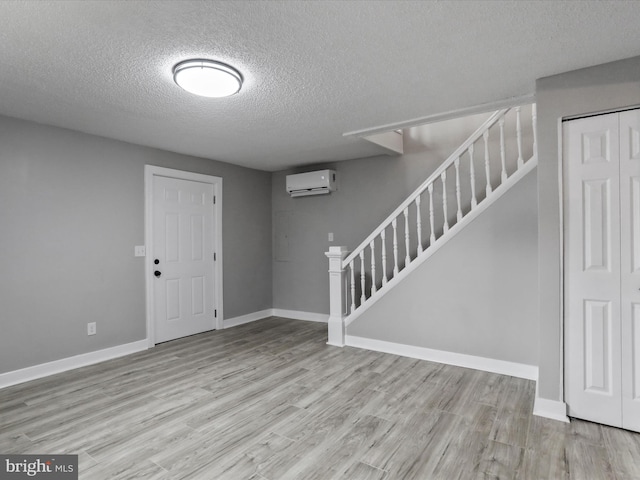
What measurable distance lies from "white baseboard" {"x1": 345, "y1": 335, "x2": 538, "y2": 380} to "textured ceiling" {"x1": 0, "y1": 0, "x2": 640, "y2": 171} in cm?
231

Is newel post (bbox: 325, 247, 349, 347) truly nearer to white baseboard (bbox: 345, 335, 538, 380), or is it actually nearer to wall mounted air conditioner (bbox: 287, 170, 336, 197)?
white baseboard (bbox: 345, 335, 538, 380)

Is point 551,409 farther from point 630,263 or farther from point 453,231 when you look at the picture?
point 453,231

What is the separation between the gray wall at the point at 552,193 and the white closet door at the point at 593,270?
7cm

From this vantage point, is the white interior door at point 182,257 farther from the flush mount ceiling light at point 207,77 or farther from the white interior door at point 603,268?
the white interior door at point 603,268

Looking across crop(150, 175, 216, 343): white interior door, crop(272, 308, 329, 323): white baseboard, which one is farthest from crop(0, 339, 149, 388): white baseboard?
crop(272, 308, 329, 323): white baseboard

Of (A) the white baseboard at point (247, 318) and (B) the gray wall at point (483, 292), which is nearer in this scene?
(B) the gray wall at point (483, 292)

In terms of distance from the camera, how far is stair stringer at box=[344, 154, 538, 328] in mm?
3033

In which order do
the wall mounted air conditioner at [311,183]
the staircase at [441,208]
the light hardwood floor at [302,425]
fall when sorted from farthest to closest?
1. the wall mounted air conditioner at [311,183]
2. the staircase at [441,208]
3. the light hardwood floor at [302,425]

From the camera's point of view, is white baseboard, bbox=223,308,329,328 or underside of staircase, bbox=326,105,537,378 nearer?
underside of staircase, bbox=326,105,537,378

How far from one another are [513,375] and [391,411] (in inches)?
53.7

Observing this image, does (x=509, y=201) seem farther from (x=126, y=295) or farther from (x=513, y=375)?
(x=126, y=295)

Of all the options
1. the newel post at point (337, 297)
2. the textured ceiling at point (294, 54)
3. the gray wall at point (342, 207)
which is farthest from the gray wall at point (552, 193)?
the newel post at point (337, 297)

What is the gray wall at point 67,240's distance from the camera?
3041 millimetres

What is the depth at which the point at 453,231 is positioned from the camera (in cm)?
338
